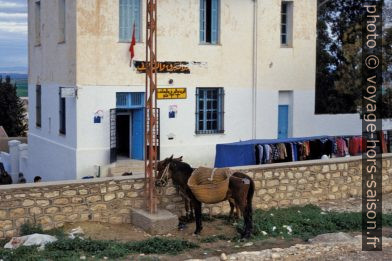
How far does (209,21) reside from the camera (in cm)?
2259

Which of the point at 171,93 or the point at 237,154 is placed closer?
the point at 237,154

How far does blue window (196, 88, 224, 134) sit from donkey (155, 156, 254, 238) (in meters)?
8.37

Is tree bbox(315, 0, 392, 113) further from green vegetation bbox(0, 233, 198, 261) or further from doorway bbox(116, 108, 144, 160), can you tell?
green vegetation bbox(0, 233, 198, 261)

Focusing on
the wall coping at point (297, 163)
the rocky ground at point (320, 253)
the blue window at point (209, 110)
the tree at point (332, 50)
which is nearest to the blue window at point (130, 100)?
the blue window at point (209, 110)

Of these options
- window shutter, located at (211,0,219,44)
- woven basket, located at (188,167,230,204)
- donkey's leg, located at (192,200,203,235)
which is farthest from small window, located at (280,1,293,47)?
donkey's leg, located at (192,200,203,235)

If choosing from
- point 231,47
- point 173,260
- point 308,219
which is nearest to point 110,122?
point 231,47

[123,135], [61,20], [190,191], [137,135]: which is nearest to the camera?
[190,191]

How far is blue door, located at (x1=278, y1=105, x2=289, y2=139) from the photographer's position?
973 inches

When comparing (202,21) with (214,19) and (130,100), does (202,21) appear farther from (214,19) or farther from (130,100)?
(130,100)

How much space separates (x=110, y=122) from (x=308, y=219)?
28.2ft

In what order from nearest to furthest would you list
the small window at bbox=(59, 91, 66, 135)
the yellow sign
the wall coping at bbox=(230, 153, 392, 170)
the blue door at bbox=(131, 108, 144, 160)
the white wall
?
the wall coping at bbox=(230, 153, 392, 170), the white wall, the yellow sign, the blue door at bbox=(131, 108, 144, 160), the small window at bbox=(59, 91, 66, 135)

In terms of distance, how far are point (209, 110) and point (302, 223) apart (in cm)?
929

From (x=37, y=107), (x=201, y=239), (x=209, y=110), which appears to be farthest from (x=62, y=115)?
(x=201, y=239)

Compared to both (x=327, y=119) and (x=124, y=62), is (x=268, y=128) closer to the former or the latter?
(x=327, y=119)
